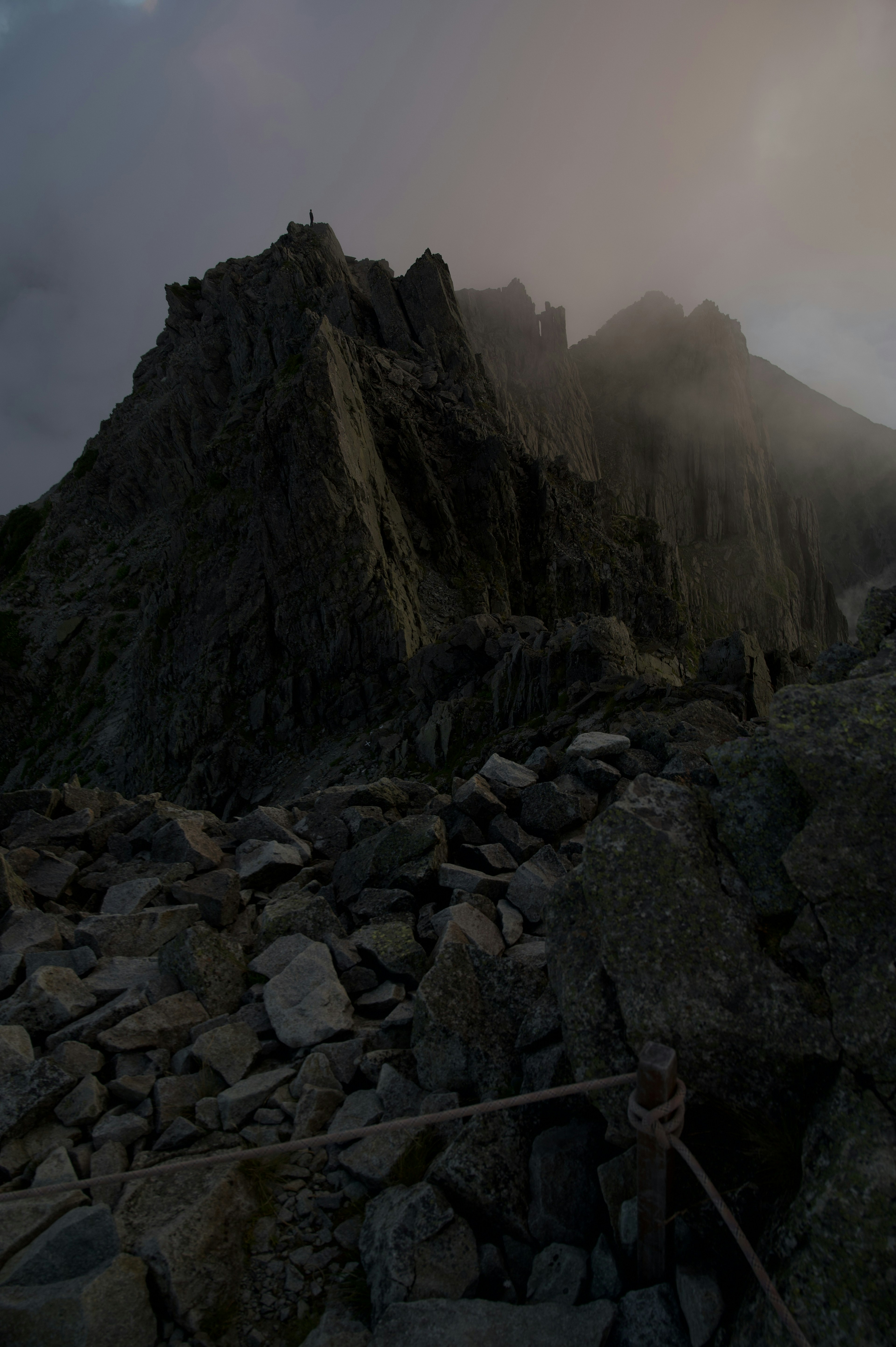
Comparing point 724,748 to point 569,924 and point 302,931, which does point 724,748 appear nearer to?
point 569,924

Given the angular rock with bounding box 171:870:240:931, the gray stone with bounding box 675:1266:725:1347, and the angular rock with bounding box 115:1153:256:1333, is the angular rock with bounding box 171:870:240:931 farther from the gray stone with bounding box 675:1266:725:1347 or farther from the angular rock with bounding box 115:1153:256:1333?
the gray stone with bounding box 675:1266:725:1347

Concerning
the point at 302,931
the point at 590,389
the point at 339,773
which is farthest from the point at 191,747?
the point at 590,389

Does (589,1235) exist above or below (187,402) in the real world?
below

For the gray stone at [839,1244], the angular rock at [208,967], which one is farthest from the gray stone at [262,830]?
the gray stone at [839,1244]

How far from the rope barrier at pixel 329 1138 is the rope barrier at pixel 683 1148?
0.75 feet

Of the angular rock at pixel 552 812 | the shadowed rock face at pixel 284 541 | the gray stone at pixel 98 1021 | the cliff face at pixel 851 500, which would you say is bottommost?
the gray stone at pixel 98 1021

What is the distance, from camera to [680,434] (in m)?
132

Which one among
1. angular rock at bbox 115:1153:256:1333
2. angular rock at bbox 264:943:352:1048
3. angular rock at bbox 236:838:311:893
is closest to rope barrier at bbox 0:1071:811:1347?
angular rock at bbox 115:1153:256:1333

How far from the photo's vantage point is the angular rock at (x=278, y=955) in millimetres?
6789

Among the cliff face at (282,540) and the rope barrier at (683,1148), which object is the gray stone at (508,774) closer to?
the rope barrier at (683,1148)

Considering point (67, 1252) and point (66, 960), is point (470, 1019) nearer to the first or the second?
point (67, 1252)

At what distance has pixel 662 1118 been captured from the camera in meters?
3.34

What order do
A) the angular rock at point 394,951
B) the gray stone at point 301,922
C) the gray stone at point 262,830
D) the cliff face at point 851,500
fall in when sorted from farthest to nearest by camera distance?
1. the cliff face at point 851,500
2. the gray stone at point 262,830
3. the gray stone at point 301,922
4. the angular rock at point 394,951

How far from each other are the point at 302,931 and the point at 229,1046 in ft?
5.64
